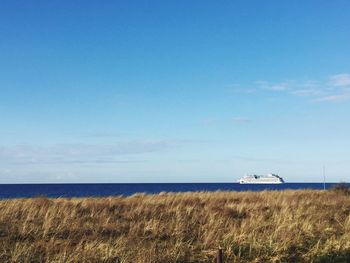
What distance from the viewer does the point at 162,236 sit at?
490 inches

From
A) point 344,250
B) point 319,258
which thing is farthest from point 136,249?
point 344,250

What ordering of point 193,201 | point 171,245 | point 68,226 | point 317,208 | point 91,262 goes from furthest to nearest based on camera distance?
1. point 193,201
2. point 317,208
3. point 68,226
4. point 171,245
5. point 91,262

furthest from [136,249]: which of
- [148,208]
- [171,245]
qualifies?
[148,208]

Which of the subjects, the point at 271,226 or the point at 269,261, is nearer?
the point at 269,261

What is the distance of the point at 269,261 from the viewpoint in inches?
403

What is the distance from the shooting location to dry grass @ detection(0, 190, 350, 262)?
10.0m

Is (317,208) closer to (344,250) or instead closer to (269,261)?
(344,250)

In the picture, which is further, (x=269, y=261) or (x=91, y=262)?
(x=269, y=261)

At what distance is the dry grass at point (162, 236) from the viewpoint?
32.9 feet

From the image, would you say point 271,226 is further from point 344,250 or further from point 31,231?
point 31,231

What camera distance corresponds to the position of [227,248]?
1082cm

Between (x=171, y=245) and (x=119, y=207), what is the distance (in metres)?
8.46

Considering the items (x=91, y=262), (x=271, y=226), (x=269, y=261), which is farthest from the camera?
(x=271, y=226)

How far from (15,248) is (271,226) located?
7743mm
